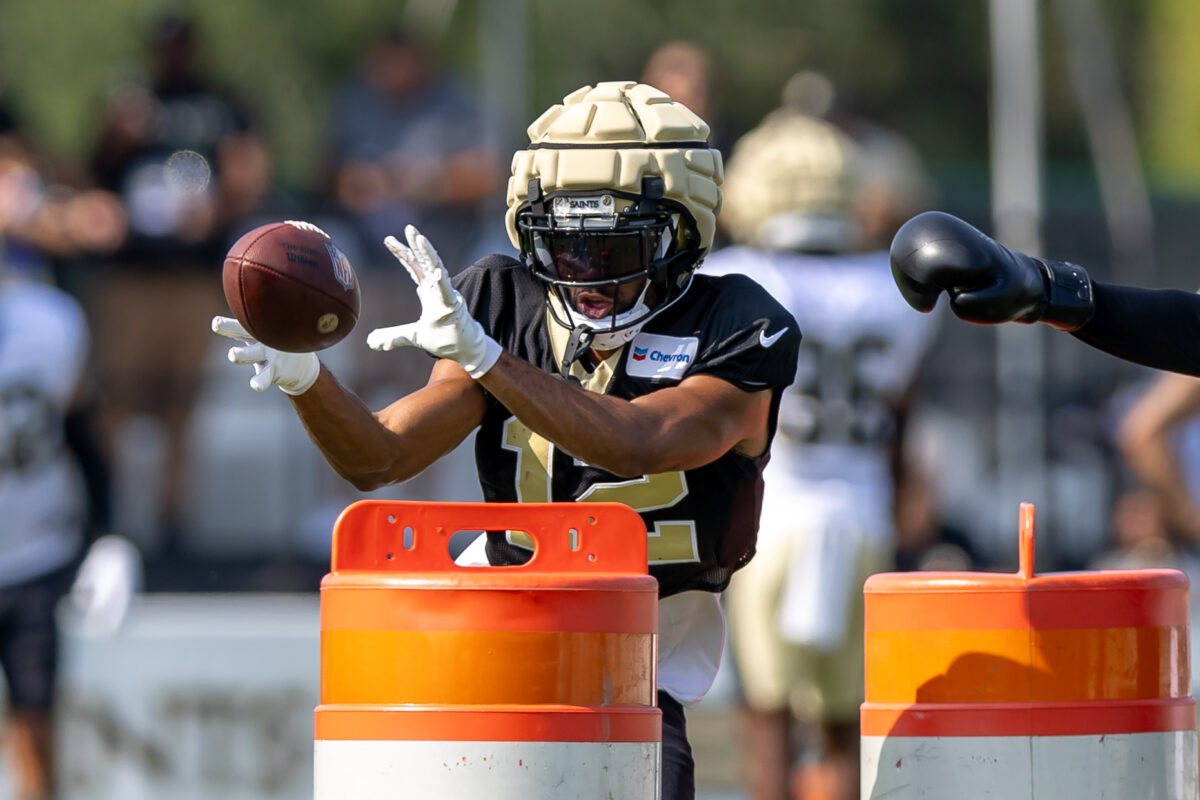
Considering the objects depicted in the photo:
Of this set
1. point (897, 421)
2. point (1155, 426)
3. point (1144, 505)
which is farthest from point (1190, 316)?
point (1144, 505)

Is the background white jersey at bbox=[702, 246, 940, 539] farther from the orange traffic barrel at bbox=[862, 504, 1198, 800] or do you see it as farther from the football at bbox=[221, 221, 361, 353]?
the football at bbox=[221, 221, 361, 353]

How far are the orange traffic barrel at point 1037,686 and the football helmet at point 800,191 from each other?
287 centimetres

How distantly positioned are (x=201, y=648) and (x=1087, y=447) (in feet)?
11.6

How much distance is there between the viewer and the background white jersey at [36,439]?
6828 mm

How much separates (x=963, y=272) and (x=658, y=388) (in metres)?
0.59

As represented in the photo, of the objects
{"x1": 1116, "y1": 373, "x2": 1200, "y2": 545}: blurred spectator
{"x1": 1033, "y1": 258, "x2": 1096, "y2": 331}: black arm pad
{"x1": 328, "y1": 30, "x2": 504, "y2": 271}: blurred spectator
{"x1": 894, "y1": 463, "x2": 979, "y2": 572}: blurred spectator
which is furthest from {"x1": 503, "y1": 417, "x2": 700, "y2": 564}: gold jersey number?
{"x1": 328, "y1": 30, "x2": 504, "y2": 271}: blurred spectator

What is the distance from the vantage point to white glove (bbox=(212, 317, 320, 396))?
3199 mm

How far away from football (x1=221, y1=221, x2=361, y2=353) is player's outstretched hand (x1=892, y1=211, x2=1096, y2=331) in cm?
91

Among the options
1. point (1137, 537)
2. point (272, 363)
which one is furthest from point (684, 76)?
point (272, 363)

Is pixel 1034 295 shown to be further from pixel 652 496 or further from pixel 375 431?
pixel 375 431

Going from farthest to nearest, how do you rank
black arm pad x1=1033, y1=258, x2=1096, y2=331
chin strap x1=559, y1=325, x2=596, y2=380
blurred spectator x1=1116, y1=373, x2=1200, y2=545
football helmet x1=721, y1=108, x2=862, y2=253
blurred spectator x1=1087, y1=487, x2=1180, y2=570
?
blurred spectator x1=1087, y1=487, x2=1180, y2=570
blurred spectator x1=1116, y1=373, x2=1200, y2=545
football helmet x1=721, y1=108, x2=862, y2=253
chin strap x1=559, y1=325, x2=596, y2=380
black arm pad x1=1033, y1=258, x2=1096, y2=331

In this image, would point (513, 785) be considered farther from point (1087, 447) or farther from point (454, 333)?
point (1087, 447)

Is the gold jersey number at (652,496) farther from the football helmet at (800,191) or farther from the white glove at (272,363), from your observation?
the football helmet at (800,191)

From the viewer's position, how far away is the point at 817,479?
608cm
